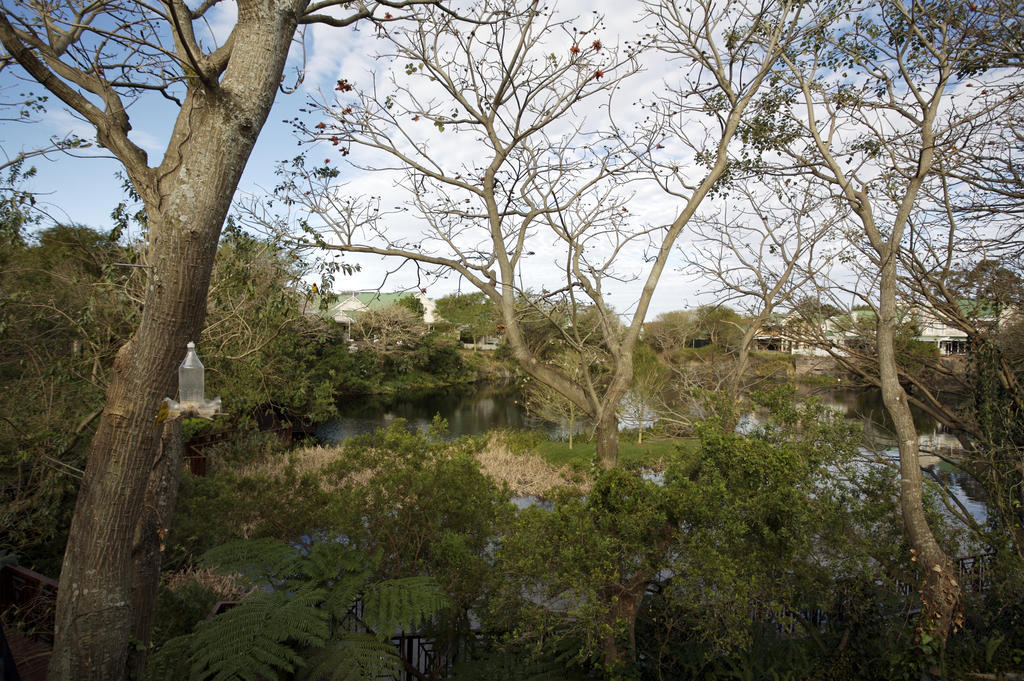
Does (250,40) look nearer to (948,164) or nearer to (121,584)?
(121,584)

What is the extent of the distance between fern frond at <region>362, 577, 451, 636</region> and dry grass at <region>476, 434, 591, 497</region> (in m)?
10.5

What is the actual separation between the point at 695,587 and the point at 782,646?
6.87 ft

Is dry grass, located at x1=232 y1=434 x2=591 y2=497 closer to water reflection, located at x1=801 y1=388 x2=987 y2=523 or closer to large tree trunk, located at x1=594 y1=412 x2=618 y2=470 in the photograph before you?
water reflection, located at x1=801 y1=388 x2=987 y2=523

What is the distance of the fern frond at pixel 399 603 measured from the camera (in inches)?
140

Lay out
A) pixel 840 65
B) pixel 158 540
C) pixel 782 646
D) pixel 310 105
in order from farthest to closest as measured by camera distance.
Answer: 1. pixel 840 65
2. pixel 310 105
3. pixel 782 646
4. pixel 158 540

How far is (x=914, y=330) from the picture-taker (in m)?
8.90

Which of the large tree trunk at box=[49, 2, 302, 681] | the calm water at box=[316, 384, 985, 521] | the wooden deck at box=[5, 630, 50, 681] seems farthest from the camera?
the calm water at box=[316, 384, 985, 521]

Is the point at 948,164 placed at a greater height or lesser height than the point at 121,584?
greater

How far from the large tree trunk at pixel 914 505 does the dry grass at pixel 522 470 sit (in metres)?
8.91

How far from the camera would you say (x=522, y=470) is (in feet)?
51.5

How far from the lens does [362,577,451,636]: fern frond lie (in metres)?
3.55

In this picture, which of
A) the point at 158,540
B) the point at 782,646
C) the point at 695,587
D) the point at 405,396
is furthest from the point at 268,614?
the point at 405,396

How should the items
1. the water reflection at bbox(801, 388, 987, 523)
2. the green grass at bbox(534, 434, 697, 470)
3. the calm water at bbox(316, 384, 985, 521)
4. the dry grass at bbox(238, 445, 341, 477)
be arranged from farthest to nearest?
the calm water at bbox(316, 384, 985, 521)
the green grass at bbox(534, 434, 697, 470)
the dry grass at bbox(238, 445, 341, 477)
the water reflection at bbox(801, 388, 987, 523)

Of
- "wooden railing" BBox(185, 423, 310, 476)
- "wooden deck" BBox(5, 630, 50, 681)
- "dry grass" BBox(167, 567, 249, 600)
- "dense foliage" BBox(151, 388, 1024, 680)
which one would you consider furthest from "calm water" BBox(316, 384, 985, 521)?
"wooden deck" BBox(5, 630, 50, 681)
